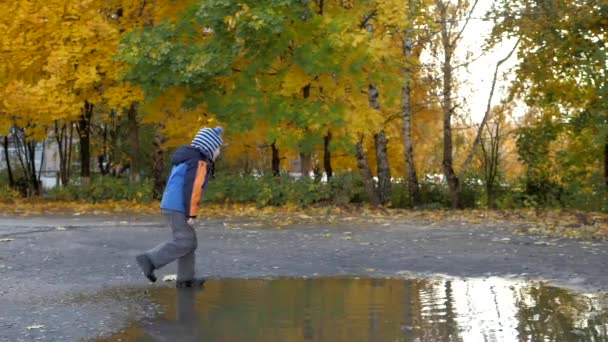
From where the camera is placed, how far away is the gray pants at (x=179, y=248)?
337 inches

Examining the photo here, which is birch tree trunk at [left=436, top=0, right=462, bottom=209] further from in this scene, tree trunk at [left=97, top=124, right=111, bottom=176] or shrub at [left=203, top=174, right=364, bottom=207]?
tree trunk at [left=97, top=124, right=111, bottom=176]

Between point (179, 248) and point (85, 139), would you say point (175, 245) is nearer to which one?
point (179, 248)

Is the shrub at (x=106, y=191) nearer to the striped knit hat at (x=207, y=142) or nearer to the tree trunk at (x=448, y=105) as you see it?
the tree trunk at (x=448, y=105)

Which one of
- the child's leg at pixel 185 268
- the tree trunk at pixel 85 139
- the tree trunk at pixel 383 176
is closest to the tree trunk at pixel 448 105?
the tree trunk at pixel 383 176

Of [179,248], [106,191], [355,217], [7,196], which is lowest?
[355,217]

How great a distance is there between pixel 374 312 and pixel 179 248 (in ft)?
7.37

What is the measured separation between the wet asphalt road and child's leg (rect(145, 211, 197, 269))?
1.16ft

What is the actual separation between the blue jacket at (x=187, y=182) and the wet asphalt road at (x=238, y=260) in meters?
0.88

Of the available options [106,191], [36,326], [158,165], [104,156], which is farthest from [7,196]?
[36,326]

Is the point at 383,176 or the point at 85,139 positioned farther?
the point at 85,139

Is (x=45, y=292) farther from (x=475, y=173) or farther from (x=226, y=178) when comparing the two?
(x=475, y=173)

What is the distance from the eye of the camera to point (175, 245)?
337 inches

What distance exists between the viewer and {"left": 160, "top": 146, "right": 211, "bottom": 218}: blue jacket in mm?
8500

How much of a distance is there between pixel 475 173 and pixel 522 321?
75.1ft
